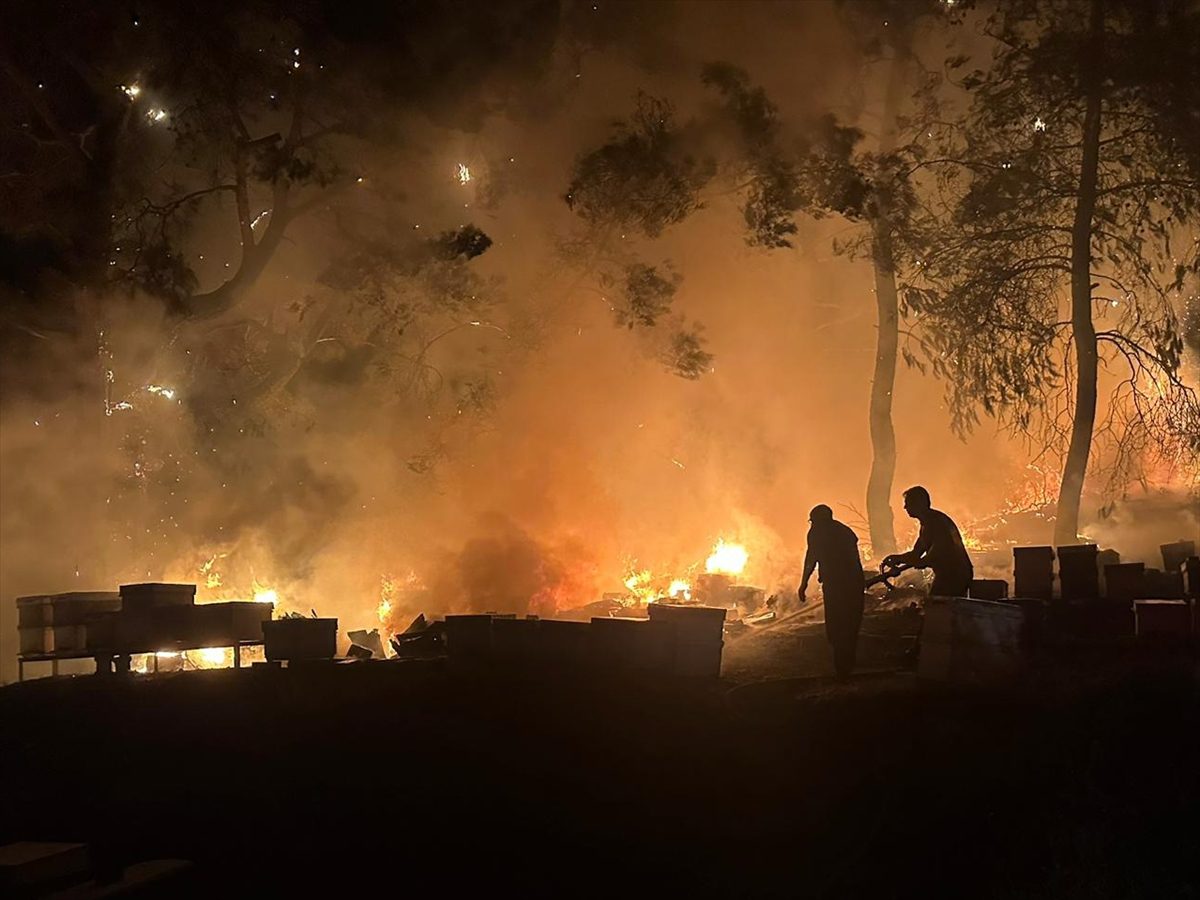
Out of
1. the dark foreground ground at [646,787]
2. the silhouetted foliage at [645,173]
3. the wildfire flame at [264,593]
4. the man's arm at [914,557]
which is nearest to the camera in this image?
the dark foreground ground at [646,787]

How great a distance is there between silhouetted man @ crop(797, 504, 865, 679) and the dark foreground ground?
54 cm

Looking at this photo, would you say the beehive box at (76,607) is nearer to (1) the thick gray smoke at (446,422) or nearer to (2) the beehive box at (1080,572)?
(1) the thick gray smoke at (446,422)

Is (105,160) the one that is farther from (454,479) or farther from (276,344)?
(454,479)

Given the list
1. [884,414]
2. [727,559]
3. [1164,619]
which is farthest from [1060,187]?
[727,559]

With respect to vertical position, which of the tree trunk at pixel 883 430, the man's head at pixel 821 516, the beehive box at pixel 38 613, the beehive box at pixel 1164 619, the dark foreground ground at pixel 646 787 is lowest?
the dark foreground ground at pixel 646 787

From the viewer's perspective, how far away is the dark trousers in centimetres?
1125

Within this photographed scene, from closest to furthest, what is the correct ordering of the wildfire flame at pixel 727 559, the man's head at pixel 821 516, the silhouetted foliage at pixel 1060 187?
the man's head at pixel 821 516 → the silhouetted foliage at pixel 1060 187 → the wildfire flame at pixel 727 559

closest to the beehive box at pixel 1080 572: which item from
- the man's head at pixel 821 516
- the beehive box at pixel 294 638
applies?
the man's head at pixel 821 516

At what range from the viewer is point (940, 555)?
11352 millimetres

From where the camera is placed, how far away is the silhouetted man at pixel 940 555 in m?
11.3

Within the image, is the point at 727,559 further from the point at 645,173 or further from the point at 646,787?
the point at 646,787

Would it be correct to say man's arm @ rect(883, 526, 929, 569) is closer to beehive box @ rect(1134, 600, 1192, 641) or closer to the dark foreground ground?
the dark foreground ground

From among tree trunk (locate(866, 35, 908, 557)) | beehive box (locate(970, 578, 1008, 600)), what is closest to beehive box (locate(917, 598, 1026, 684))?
beehive box (locate(970, 578, 1008, 600))

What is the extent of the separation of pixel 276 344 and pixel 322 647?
12609mm
